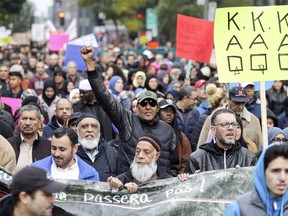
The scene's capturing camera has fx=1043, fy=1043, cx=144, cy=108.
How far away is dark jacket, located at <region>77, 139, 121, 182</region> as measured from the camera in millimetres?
9428

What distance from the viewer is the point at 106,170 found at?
9.44 meters

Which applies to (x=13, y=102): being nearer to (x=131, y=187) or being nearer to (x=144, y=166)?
(x=144, y=166)

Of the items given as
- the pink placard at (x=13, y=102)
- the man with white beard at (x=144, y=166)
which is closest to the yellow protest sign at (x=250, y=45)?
the man with white beard at (x=144, y=166)

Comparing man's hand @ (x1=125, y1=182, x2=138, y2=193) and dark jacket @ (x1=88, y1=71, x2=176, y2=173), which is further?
dark jacket @ (x1=88, y1=71, x2=176, y2=173)

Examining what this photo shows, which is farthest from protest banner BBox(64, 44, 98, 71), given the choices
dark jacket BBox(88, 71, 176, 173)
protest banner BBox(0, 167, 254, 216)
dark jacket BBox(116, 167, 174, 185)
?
protest banner BBox(0, 167, 254, 216)

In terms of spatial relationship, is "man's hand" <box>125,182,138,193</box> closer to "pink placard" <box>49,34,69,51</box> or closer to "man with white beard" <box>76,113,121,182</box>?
"man with white beard" <box>76,113,121,182</box>

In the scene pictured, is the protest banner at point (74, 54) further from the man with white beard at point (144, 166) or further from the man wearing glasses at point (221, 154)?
the man with white beard at point (144, 166)

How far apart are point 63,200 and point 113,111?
175 centimetres

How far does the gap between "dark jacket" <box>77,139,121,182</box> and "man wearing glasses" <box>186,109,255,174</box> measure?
752mm

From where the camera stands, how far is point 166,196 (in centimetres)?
809

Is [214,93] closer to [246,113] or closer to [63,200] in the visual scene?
[246,113]

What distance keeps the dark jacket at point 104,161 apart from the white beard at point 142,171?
0.80m

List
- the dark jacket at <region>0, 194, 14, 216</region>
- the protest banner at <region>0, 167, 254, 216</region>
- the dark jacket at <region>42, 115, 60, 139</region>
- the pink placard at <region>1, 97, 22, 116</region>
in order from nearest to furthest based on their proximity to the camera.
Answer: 1. the dark jacket at <region>0, 194, 14, 216</region>
2. the protest banner at <region>0, 167, 254, 216</region>
3. the dark jacket at <region>42, 115, 60, 139</region>
4. the pink placard at <region>1, 97, 22, 116</region>

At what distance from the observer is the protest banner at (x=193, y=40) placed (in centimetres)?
1791
